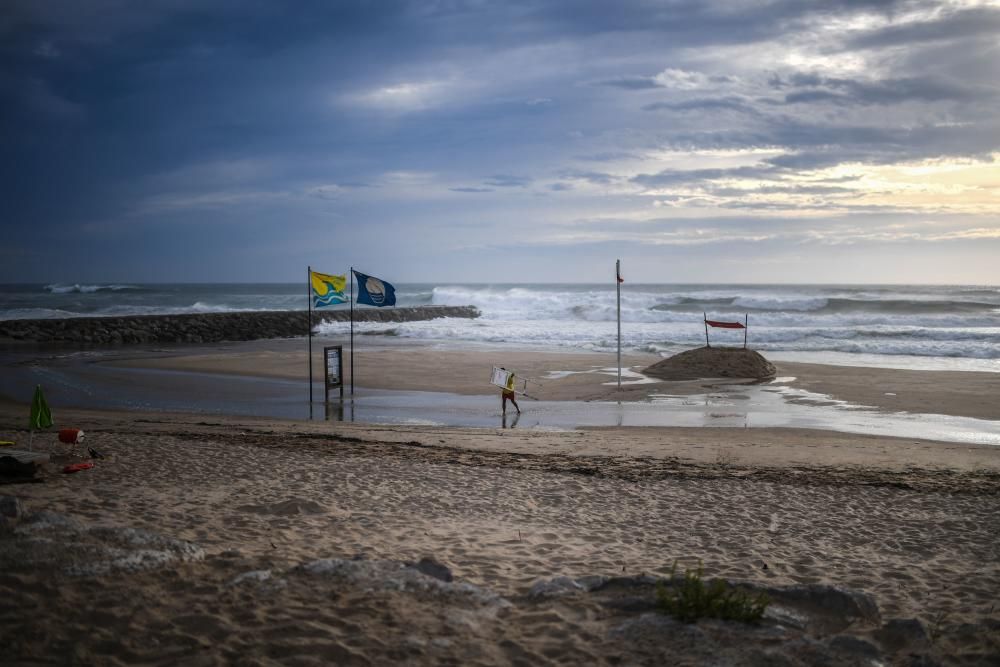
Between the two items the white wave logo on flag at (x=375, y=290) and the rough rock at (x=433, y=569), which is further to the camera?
the white wave logo on flag at (x=375, y=290)

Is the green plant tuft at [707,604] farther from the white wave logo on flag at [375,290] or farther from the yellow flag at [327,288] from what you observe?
the white wave logo on flag at [375,290]

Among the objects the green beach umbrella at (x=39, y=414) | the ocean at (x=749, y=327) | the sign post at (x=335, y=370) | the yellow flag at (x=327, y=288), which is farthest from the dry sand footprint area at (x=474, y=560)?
the ocean at (x=749, y=327)

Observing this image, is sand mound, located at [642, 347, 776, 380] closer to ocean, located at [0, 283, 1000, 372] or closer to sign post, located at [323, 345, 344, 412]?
ocean, located at [0, 283, 1000, 372]

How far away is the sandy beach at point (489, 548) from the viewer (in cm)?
414

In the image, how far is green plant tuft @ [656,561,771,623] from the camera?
446cm

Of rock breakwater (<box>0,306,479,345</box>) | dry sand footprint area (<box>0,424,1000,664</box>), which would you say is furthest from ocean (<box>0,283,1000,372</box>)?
dry sand footprint area (<box>0,424,1000,664</box>)

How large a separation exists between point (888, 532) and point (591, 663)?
4267 mm

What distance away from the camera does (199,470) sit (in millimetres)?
8453

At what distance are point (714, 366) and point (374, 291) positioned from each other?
9873 millimetres

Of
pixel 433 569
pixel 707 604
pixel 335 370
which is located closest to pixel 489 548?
pixel 433 569

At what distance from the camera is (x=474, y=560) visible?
5.64 meters

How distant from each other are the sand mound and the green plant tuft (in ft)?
49.6

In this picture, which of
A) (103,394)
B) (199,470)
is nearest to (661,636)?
(199,470)

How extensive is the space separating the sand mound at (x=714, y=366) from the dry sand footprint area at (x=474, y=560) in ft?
33.7
